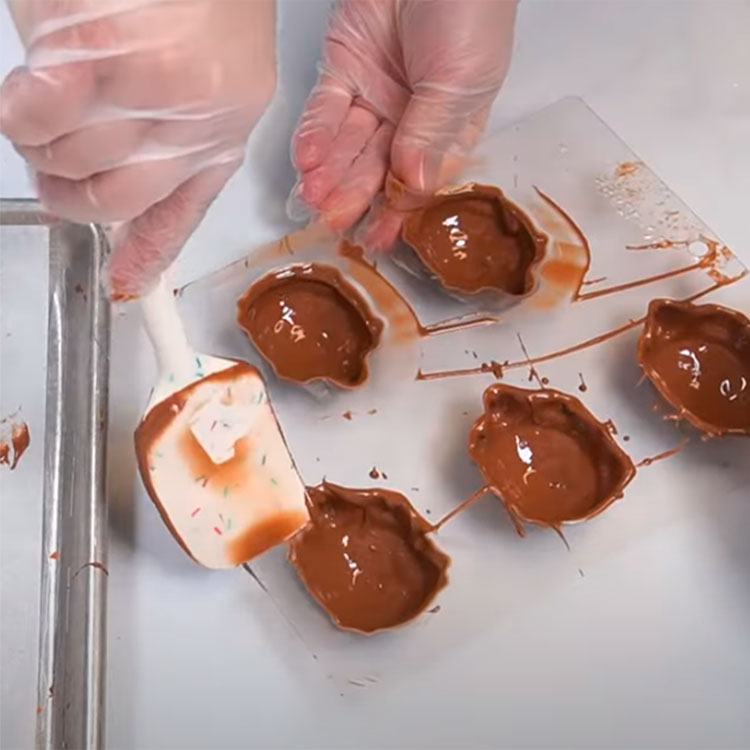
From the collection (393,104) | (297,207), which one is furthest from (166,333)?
(393,104)

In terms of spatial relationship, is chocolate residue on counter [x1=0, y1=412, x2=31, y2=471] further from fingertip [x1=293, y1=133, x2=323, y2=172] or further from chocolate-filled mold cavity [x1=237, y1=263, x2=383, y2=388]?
fingertip [x1=293, y1=133, x2=323, y2=172]

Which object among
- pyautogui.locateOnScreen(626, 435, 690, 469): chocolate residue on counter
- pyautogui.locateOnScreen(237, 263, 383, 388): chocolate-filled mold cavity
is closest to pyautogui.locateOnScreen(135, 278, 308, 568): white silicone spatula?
pyautogui.locateOnScreen(237, 263, 383, 388): chocolate-filled mold cavity

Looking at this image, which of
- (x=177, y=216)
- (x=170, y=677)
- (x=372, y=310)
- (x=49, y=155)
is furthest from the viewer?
(x=372, y=310)

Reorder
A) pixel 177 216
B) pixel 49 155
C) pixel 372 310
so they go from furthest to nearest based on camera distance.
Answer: pixel 372 310
pixel 177 216
pixel 49 155

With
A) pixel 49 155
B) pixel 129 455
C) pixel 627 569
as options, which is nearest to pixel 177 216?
pixel 49 155

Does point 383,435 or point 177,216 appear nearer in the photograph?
point 177,216

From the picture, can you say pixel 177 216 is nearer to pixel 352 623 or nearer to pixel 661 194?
pixel 352 623
